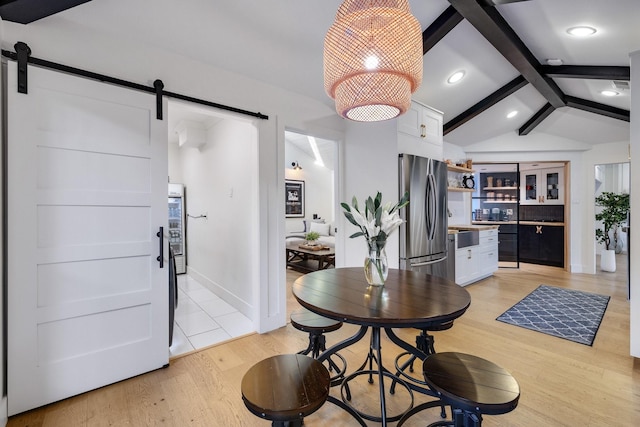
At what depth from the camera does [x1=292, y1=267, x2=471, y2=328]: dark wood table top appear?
4.10 ft

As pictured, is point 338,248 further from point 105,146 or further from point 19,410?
point 19,410

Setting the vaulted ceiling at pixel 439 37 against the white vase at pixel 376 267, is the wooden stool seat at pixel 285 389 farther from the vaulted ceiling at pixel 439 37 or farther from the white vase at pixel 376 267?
the vaulted ceiling at pixel 439 37

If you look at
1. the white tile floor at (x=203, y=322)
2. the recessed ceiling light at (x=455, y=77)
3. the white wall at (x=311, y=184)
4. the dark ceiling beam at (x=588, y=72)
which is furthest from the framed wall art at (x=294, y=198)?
the dark ceiling beam at (x=588, y=72)

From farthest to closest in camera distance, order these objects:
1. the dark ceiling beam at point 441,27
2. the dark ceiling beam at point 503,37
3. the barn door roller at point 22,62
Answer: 1. the dark ceiling beam at point 441,27
2. the dark ceiling beam at point 503,37
3. the barn door roller at point 22,62

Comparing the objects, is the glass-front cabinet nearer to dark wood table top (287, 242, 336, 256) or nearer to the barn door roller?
dark wood table top (287, 242, 336, 256)

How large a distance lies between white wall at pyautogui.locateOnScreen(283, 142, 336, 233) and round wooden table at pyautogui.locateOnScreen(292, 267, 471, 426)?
5.57 metres

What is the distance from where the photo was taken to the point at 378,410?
1776 millimetres

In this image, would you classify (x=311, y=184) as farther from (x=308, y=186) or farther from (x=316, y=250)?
(x=316, y=250)

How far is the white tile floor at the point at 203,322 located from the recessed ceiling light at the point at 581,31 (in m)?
4.06

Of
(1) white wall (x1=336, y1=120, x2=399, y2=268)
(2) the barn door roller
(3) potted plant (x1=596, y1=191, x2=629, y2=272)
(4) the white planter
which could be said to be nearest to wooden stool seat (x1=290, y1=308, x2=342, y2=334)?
(1) white wall (x1=336, y1=120, x2=399, y2=268)

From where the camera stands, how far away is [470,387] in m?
1.18

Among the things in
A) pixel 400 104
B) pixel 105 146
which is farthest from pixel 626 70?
pixel 105 146

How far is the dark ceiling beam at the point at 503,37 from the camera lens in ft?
7.86

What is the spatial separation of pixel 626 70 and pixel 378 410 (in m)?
4.12
